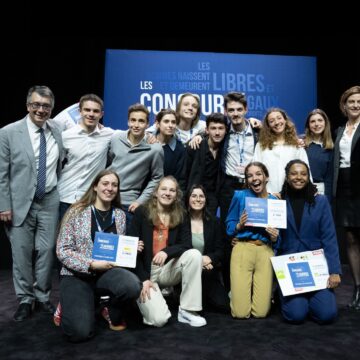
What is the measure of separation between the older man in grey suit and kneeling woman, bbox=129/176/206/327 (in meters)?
0.64

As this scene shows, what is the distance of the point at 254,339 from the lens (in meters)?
2.35

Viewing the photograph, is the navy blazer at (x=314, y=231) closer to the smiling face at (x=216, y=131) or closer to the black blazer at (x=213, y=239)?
the black blazer at (x=213, y=239)

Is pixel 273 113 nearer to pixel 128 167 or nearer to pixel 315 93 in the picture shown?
pixel 128 167

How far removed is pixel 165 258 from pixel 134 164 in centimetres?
79

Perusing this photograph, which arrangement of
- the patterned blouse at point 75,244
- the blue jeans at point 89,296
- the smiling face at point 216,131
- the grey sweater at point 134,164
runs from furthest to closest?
the smiling face at point 216,131, the grey sweater at point 134,164, the patterned blouse at point 75,244, the blue jeans at point 89,296

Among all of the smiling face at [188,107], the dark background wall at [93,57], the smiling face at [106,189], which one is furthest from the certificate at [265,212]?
the dark background wall at [93,57]

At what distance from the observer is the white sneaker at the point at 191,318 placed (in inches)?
101

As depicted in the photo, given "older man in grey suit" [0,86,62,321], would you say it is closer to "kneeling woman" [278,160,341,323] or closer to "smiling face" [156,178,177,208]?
"smiling face" [156,178,177,208]

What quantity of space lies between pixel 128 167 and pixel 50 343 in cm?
131

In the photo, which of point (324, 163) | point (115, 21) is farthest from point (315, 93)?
point (115, 21)

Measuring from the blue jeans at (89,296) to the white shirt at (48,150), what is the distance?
727 millimetres

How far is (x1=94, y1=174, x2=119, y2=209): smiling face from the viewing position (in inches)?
103

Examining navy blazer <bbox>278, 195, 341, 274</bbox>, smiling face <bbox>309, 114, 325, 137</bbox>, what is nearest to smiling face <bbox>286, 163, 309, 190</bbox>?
navy blazer <bbox>278, 195, 341, 274</bbox>

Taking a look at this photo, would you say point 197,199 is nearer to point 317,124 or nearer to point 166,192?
point 166,192
